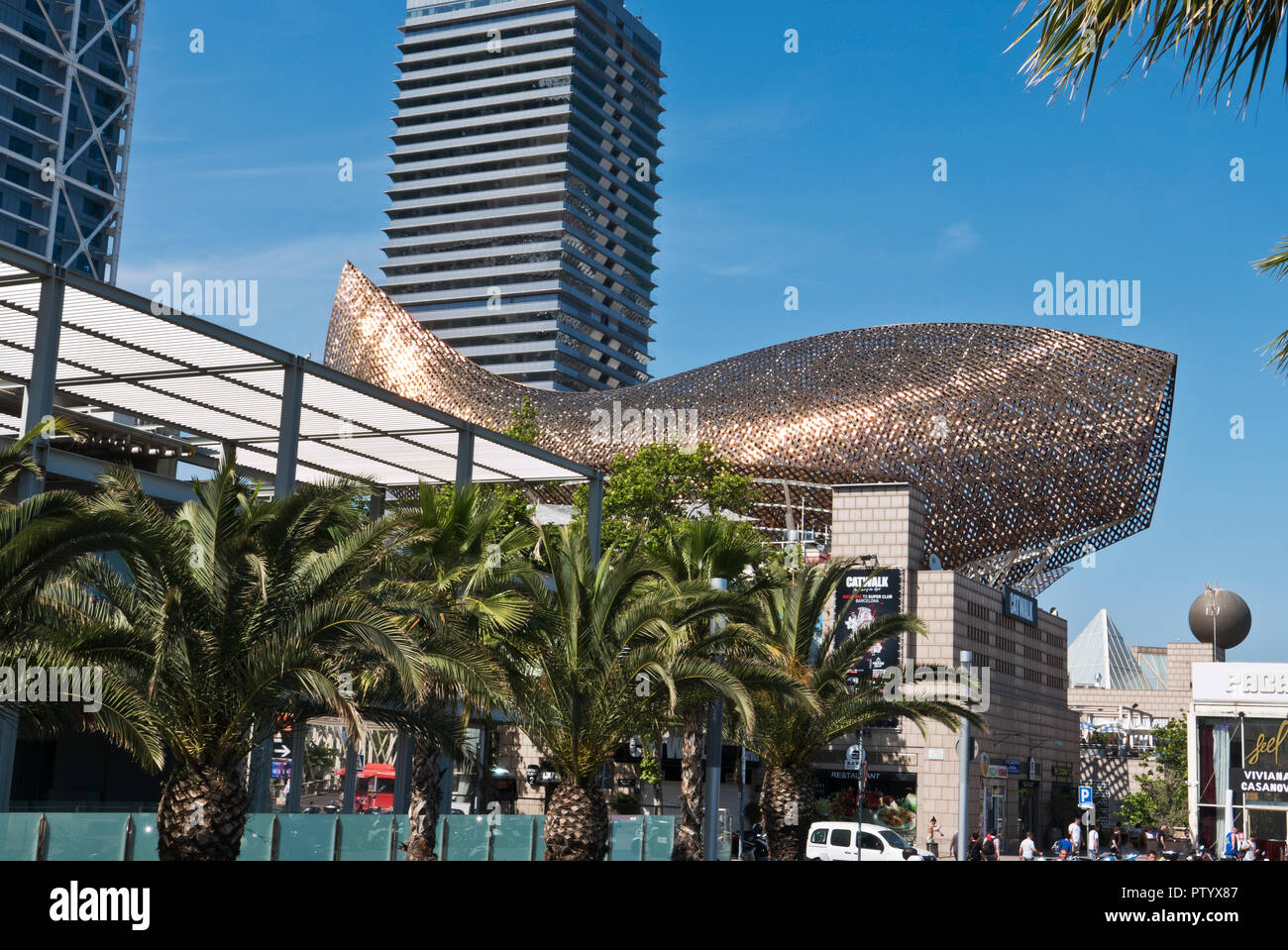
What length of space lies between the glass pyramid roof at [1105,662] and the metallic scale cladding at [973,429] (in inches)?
1419

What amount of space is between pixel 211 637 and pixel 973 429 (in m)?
64.4

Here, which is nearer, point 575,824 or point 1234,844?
point 575,824

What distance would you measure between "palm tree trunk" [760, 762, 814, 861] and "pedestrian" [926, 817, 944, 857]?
18.9m

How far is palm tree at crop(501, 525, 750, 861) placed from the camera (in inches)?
831

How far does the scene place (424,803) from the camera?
2255 centimetres

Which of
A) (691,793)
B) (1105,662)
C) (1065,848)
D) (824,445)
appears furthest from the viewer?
(1105,662)

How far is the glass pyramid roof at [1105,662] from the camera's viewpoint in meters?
112

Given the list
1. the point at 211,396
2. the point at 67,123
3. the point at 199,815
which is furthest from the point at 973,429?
the point at 67,123

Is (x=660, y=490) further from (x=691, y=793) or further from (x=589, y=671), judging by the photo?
(x=589, y=671)

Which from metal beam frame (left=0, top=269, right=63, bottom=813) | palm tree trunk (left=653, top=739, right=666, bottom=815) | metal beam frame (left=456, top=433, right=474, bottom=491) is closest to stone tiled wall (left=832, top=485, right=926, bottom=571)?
palm tree trunk (left=653, top=739, right=666, bottom=815)

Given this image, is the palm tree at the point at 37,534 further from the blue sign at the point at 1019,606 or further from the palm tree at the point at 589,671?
the blue sign at the point at 1019,606

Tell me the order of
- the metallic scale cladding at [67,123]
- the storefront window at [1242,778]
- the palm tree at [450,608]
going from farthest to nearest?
the metallic scale cladding at [67,123] → the storefront window at [1242,778] → the palm tree at [450,608]

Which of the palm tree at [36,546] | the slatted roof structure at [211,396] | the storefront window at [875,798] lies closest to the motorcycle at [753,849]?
the slatted roof structure at [211,396]
